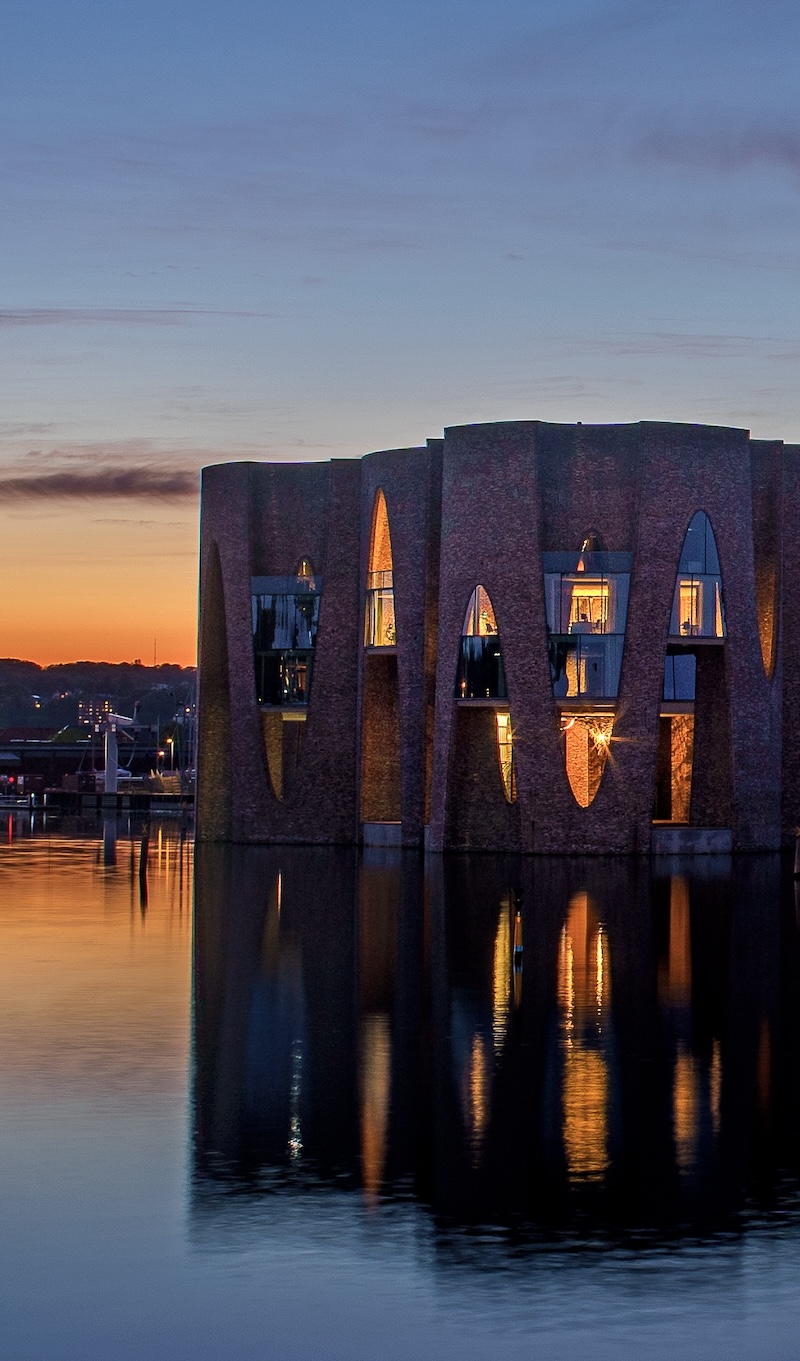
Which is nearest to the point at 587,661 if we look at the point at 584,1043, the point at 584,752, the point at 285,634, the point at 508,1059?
the point at 584,752

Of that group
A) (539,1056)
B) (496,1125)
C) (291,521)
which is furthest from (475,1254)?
(291,521)

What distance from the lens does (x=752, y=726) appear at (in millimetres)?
51688

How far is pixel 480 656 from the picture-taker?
167 feet

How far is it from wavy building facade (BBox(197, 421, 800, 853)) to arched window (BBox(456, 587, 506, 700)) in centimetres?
6

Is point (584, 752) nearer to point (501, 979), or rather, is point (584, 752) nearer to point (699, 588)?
point (699, 588)

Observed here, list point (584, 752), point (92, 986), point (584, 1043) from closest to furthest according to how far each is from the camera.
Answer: point (584, 1043) < point (92, 986) < point (584, 752)

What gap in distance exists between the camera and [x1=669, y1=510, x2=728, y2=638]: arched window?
165 ft

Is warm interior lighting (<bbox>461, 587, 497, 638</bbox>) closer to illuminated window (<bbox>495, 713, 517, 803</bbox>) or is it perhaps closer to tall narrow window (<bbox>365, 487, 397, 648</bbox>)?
illuminated window (<bbox>495, 713, 517, 803</bbox>)

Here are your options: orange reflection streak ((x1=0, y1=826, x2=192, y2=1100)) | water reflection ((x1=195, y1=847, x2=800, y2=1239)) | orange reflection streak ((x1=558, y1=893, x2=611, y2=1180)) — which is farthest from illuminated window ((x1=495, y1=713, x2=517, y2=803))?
orange reflection streak ((x1=558, y1=893, x2=611, y2=1180))

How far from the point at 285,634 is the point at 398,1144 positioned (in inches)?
1747

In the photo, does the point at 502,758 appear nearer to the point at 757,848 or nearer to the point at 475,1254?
the point at 757,848

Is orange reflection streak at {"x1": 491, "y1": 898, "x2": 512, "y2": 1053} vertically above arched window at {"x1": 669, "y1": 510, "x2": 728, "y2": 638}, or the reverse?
arched window at {"x1": 669, "y1": 510, "x2": 728, "y2": 638}

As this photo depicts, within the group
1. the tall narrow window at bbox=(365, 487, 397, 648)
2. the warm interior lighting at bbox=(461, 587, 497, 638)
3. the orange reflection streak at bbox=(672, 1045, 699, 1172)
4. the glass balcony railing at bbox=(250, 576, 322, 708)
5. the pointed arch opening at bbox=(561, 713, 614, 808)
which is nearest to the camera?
the orange reflection streak at bbox=(672, 1045, 699, 1172)

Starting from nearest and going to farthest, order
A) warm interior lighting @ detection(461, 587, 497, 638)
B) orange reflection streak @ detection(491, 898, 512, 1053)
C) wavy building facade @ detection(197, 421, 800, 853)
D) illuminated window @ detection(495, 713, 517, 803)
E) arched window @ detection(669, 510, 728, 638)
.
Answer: orange reflection streak @ detection(491, 898, 512, 1053), wavy building facade @ detection(197, 421, 800, 853), arched window @ detection(669, 510, 728, 638), warm interior lighting @ detection(461, 587, 497, 638), illuminated window @ detection(495, 713, 517, 803)
